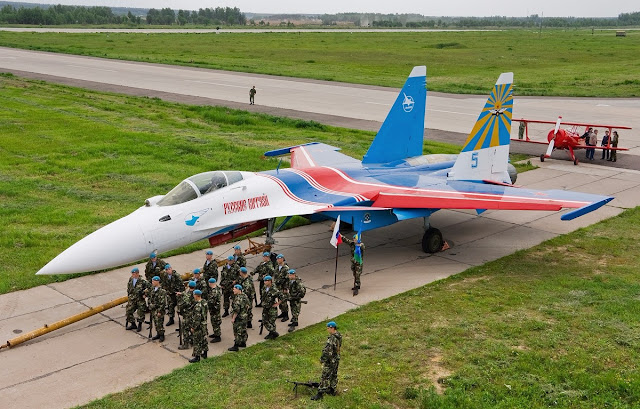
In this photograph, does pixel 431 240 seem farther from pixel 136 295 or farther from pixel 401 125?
pixel 136 295

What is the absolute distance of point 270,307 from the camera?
1253 cm

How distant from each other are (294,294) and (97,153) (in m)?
18.0

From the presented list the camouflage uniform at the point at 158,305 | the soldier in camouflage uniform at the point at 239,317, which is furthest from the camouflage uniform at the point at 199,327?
the camouflage uniform at the point at 158,305

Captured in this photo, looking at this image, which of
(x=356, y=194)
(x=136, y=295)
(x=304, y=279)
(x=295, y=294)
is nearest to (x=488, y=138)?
(x=356, y=194)

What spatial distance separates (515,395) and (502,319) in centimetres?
295

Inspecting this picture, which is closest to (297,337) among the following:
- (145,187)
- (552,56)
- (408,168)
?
(408,168)

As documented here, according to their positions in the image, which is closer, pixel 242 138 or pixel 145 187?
pixel 145 187

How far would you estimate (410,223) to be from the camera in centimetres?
2047

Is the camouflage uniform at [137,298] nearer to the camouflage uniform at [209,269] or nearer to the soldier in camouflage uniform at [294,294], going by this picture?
the camouflage uniform at [209,269]

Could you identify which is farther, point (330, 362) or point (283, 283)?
point (283, 283)

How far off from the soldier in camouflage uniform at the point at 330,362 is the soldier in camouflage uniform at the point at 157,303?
143 inches

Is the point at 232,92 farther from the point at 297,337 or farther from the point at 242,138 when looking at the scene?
the point at 297,337

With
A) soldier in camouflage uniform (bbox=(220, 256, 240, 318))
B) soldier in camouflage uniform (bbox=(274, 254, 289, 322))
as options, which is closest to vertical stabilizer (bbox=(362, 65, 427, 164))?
soldier in camouflage uniform (bbox=(274, 254, 289, 322))

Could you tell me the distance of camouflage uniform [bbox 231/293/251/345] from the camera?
12.1 meters
